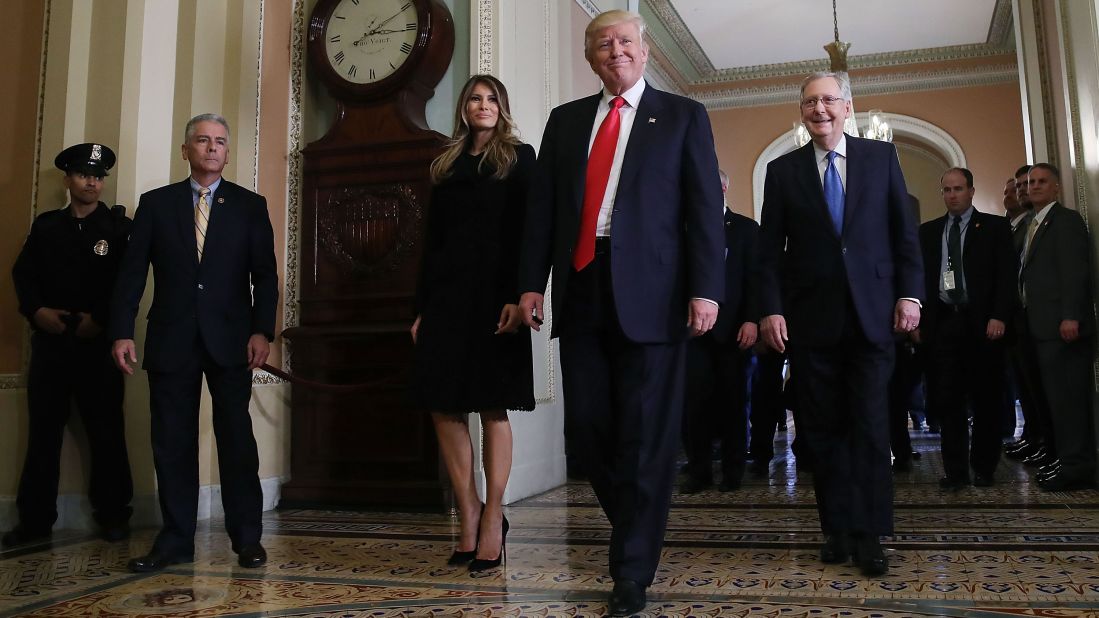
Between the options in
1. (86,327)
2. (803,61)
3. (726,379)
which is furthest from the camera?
(803,61)

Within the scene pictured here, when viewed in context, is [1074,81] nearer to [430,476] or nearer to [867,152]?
[867,152]

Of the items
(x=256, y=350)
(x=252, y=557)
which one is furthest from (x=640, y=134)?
(x=252, y=557)

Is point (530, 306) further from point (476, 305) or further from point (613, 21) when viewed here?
point (613, 21)

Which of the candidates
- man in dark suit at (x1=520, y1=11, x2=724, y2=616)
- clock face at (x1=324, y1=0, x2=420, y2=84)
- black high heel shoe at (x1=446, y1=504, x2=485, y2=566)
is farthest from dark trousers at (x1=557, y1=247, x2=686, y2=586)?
clock face at (x1=324, y1=0, x2=420, y2=84)

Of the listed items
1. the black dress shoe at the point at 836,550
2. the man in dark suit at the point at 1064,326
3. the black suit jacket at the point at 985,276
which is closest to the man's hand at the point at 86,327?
the black dress shoe at the point at 836,550

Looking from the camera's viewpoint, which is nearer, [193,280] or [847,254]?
[847,254]

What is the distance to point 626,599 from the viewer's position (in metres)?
2.20

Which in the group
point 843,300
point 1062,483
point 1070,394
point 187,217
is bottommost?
point 1062,483

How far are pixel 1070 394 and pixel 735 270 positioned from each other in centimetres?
174

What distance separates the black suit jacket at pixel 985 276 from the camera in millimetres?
4395

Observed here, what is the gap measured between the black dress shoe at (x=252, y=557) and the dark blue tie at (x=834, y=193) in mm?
2127

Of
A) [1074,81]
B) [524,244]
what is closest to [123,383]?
[524,244]

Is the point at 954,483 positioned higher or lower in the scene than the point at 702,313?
lower

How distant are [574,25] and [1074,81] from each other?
333 cm
